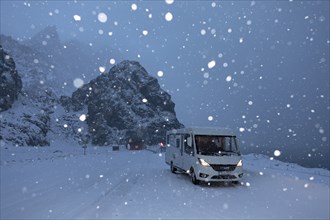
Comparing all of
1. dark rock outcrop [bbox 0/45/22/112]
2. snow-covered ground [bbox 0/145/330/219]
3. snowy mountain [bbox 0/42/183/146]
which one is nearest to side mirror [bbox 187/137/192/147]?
snow-covered ground [bbox 0/145/330/219]

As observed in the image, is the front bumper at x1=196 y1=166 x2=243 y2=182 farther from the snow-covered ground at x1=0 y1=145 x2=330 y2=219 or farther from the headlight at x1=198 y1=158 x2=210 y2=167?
the snow-covered ground at x1=0 y1=145 x2=330 y2=219

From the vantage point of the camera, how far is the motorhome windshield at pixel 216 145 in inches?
590

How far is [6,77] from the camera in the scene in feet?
425

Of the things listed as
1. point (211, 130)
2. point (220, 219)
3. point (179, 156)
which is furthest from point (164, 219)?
point (179, 156)

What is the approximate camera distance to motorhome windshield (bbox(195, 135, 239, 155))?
49.1 ft

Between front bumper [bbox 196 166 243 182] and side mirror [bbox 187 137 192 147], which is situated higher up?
side mirror [bbox 187 137 192 147]

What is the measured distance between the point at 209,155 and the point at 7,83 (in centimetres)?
13001

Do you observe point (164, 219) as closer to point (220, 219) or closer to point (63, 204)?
point (220, 219)

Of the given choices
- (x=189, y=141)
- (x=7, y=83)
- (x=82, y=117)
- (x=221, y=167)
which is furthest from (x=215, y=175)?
(x=82, y=117)

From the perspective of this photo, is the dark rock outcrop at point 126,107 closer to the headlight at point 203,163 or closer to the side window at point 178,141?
the side window at point 178,141

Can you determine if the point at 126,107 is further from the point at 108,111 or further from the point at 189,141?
the point at 189,141

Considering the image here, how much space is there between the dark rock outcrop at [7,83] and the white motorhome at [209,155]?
12012 centimetres

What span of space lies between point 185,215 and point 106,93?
545ft

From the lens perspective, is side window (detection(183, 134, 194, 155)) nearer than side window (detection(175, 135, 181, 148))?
Yes
